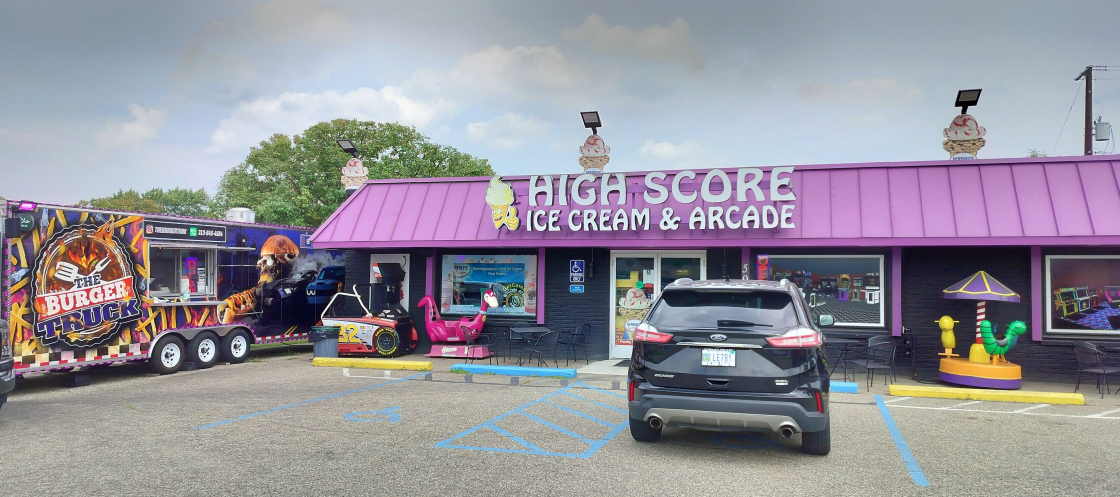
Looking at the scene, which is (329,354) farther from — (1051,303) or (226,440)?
(1051,303)

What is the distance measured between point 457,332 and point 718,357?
28.4 ft

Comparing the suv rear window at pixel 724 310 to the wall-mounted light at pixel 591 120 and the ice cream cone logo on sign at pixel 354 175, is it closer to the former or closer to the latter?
the wall-mounted light at pixel 591 120

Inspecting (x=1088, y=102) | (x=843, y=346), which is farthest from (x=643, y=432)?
(x=1088, y=102)

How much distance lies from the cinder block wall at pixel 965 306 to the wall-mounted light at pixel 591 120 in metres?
6.98

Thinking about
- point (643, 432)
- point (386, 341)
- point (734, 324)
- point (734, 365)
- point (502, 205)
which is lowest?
point (643, 432)

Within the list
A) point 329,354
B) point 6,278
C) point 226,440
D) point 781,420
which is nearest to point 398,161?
point 329,354

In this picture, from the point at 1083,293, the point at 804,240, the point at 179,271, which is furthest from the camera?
the point at 179,271

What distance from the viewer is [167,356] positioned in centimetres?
1247

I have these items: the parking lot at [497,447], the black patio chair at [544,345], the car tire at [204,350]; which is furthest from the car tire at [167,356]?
the black patio chair at [544,345]

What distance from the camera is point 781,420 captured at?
232 inches

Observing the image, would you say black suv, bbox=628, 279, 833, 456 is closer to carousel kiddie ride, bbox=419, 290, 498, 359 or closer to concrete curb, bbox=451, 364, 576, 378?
concrete curb, bbox=451, 364, 576, 378

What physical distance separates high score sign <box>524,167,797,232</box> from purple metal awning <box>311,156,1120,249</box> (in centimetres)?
16

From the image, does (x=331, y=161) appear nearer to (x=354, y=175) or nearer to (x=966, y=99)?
(x=354, y=175)

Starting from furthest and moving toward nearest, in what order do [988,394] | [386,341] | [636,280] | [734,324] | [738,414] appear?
[386,341]
[636,280]
[988,394]
[734,324]
[738,414]
